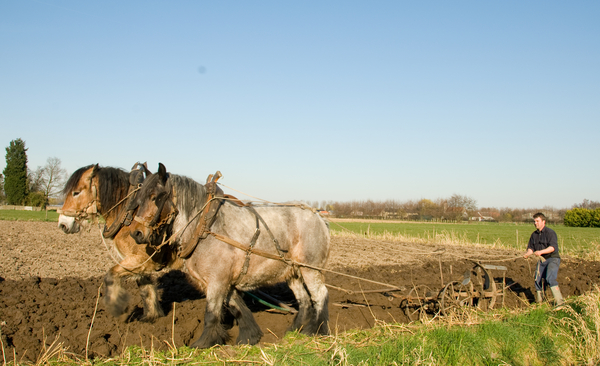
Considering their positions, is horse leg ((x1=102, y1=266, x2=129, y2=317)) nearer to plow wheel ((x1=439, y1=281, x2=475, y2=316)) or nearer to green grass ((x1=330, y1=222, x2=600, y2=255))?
plow wheel ((x1=439, y1=281, x2=475, y2=316))

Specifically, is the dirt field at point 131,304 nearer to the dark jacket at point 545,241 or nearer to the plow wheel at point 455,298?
the dark jacket at point 545,241

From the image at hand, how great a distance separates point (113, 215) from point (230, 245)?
5.86ft

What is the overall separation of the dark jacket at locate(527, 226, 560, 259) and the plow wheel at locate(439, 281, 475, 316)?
195 centimetres

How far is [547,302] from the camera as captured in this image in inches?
264

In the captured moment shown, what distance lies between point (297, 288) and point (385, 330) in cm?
124

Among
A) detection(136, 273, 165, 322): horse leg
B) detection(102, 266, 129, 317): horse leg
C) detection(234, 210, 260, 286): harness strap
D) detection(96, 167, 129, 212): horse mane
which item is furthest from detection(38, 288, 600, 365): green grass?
detection(96, 167, 129, 212): horse mane

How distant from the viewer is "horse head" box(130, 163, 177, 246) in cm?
438

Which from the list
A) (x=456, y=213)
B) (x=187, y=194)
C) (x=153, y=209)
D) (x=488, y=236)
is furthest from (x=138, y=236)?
(x=456, y=213)

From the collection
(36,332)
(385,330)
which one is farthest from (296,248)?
(36,332)

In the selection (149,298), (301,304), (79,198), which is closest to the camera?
(79,198)

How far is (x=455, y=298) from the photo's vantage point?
6.07 metres

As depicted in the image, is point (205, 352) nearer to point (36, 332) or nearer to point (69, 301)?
point (36, 332)

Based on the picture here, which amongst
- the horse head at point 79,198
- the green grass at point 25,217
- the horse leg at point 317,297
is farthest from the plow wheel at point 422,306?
the green grass at point 25,217

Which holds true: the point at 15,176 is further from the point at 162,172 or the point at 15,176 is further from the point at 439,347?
the point at 439,347
